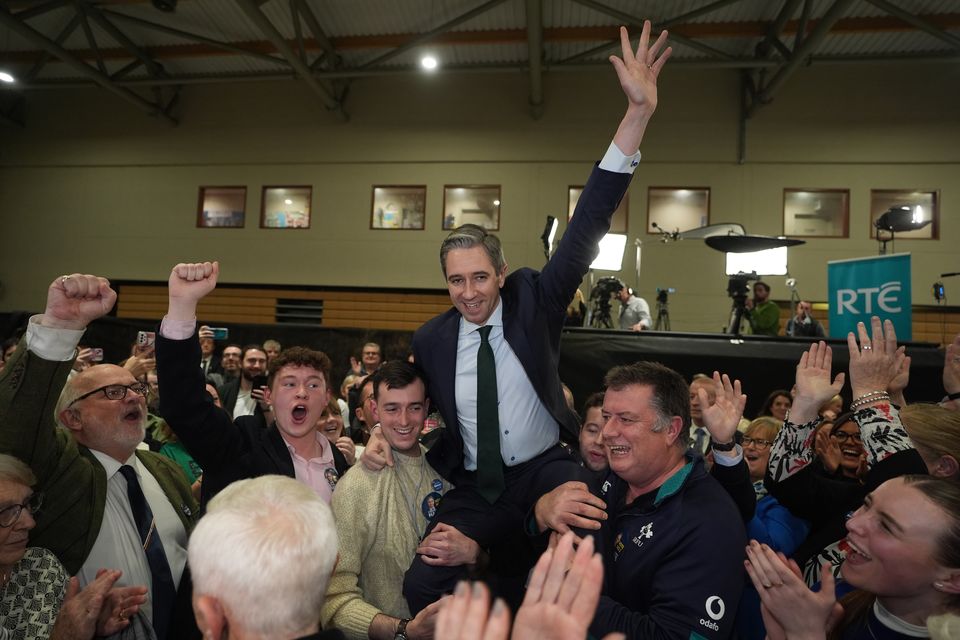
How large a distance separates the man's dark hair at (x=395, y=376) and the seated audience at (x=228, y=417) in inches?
9.3

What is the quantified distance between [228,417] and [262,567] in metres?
1.17

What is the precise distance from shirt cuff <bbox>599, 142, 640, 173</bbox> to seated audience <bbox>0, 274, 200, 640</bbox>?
1655 mm

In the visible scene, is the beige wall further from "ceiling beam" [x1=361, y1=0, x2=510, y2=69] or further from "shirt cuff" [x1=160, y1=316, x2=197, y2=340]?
"shirt cuff" [x1=160, y1=316, x2=197, y2=340]

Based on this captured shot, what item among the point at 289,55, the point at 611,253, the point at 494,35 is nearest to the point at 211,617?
the point at 611,253

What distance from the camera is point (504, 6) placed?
32.1 ft

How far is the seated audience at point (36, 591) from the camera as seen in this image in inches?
63.4

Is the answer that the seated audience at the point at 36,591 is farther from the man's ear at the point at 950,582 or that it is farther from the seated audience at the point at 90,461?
the man's ear at the point at 950,582

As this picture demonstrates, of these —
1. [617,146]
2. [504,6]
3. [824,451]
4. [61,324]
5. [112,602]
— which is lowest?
[112,602]

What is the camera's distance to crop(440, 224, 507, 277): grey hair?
86.7 inches

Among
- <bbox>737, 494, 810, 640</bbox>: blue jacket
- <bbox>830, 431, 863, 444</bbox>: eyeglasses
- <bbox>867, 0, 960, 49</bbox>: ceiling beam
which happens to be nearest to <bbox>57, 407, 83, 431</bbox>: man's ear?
<bbox>737, 494, 810, 640</bbox>: blue jacket

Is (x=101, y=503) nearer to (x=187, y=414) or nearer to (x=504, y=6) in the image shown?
(x=187, y=414)

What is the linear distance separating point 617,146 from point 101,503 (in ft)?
6.79

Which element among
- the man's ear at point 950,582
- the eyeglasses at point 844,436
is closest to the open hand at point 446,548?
the man's ear at point 950,582

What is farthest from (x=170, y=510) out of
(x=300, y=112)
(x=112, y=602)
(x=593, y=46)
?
(x=300, y=112)
